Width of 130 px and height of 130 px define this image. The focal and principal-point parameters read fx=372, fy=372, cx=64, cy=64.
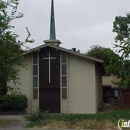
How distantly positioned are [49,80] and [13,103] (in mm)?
3466

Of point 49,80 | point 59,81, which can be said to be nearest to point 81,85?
point 59,81

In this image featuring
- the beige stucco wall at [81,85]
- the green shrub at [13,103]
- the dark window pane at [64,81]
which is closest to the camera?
the green shrub at [13,103]

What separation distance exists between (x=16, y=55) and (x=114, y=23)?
21.8 meters

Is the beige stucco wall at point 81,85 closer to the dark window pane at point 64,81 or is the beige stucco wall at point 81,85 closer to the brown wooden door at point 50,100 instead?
the dark window pane at point 64,81

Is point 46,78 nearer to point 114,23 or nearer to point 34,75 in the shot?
point 34,75

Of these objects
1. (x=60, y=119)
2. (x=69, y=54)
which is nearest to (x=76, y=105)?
(x=69, y=54)

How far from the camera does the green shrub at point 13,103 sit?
95.7 feet

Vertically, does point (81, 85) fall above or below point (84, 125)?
above

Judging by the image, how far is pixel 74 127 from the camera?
737 inches

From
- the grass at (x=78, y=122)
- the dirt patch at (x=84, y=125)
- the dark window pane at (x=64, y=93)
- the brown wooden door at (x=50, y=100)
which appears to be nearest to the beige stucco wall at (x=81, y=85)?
the dark window pane at (x=64, y=93)

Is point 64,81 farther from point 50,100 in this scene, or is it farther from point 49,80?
point 50,100

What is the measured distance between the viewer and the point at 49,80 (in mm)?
30297

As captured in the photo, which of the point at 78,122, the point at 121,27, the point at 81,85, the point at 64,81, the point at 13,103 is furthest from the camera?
the point at 121,27

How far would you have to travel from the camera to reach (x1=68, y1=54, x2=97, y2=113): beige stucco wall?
29891 mm
